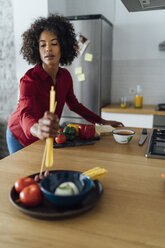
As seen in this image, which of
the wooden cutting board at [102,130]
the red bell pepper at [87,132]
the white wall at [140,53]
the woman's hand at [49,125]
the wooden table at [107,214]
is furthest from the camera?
the white wall at [140,53]

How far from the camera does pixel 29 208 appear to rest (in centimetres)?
70

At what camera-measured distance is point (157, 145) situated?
1.36m

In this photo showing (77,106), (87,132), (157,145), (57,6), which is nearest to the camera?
(157,145)

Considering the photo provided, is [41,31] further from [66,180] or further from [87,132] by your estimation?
[66,180]

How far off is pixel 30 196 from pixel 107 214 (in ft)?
0.78

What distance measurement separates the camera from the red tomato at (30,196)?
71 centimetres

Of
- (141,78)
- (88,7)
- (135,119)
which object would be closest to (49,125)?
(135,119)

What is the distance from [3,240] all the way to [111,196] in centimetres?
38

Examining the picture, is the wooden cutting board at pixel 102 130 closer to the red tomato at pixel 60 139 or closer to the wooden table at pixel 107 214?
the red tomato at pixel 60 139

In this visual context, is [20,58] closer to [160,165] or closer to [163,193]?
[160,165]

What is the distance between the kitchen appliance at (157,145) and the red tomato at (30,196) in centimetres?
68

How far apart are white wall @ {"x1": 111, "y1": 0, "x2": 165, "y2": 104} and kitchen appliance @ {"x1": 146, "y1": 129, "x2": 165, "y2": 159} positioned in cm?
199

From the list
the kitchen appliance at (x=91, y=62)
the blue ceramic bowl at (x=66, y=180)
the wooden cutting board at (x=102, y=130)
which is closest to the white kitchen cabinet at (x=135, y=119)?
the kitchen appliance at (x=91, y=62)

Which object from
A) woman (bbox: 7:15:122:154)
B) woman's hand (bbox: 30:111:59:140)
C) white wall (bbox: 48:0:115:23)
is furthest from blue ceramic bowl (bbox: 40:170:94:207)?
white wall (bbox: 48:0:115:23)
